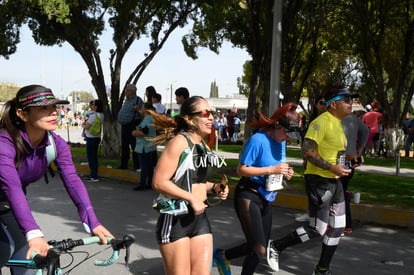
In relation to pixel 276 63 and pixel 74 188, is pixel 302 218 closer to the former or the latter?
pixel 276 63

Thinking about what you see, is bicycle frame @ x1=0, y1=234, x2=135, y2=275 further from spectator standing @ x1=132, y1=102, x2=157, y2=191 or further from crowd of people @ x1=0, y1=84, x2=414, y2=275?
spectator standing @ x1=132, y1=102, x2=157, y2=191

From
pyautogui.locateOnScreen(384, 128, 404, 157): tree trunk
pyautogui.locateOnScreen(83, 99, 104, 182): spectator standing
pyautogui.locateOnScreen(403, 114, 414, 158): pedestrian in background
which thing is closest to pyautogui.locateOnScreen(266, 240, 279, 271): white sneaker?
pyautogui.locateOnScreen(83, 99, 104, 182): spectator standing

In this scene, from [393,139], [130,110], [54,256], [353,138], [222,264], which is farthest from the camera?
[393,139]

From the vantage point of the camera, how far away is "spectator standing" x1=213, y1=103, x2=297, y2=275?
410 centimetres

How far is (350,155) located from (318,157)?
1.20 meters

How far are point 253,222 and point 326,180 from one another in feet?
3.14

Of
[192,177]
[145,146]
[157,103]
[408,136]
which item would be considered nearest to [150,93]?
[157,103]

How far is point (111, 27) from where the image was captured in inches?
564

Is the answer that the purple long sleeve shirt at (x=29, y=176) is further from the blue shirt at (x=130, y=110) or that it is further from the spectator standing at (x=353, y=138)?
the blue shirt at (x=130, y=110)

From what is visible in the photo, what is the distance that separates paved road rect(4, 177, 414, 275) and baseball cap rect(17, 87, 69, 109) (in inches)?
96.2

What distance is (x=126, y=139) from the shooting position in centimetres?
1070

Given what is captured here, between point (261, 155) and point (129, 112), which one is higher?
point (129, 112)

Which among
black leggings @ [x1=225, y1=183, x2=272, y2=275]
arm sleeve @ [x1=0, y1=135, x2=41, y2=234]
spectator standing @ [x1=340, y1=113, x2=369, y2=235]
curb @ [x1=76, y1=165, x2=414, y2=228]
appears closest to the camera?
arm sleeve @ [x1=0, y1=135, x2=41, y2=234]

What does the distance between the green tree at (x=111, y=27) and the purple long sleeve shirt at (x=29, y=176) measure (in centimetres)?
1028
